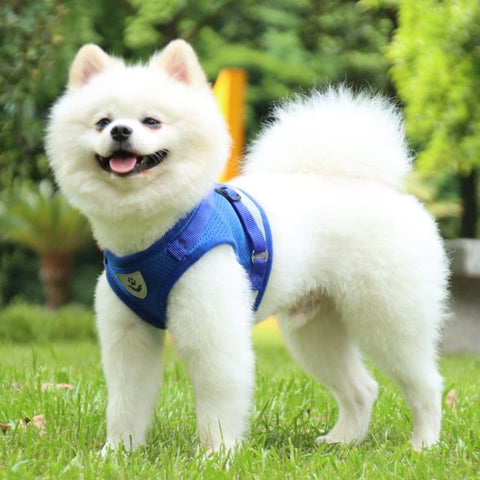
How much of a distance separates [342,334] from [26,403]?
1.50 metres

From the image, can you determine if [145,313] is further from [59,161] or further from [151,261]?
[59,161]

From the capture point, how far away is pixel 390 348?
359cm

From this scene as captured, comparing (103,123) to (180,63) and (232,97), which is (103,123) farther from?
(232,97)

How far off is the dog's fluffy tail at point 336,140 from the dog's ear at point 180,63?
0.73 m

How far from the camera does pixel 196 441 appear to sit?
3445mm

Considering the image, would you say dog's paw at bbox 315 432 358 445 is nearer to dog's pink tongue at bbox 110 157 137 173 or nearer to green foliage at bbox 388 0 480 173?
dog's pink tongue at bbox 110 157 137 173

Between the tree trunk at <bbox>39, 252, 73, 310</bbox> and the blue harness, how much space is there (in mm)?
10954

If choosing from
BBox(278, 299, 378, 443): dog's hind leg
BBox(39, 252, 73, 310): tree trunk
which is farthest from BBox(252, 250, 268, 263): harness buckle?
BBox(39, 252, 73, 310): tree trunk

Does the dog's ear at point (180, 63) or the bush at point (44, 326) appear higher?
the dog's ear at point (180, 63)

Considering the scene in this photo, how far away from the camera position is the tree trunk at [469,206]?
1562cm

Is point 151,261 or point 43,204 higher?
point 151,261

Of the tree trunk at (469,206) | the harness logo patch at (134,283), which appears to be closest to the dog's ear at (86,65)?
the harness logo patch at (134,283)

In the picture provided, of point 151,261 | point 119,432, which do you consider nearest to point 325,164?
point 151,261

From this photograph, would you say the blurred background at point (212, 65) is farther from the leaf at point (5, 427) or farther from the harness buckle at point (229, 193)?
the harness buckle at point (229, 193)
